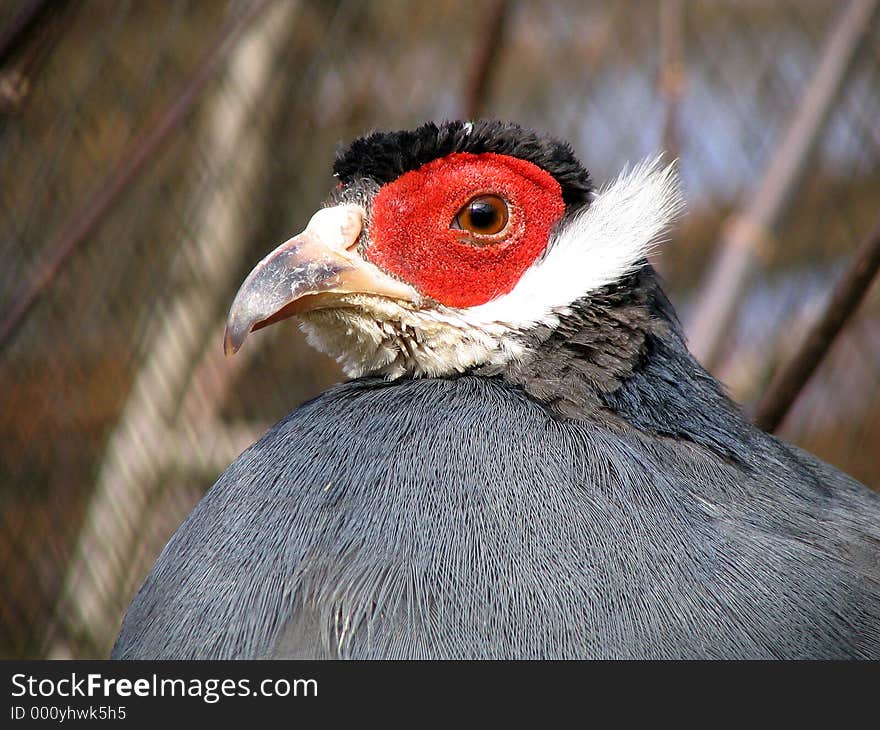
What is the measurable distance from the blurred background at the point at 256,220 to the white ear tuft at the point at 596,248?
2.27m

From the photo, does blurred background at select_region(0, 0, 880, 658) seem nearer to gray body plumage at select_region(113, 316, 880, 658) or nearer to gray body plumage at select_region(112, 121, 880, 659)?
gray body plumage at select_region(112, 121, 880, 659)

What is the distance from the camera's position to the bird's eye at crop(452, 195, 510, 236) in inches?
91.9

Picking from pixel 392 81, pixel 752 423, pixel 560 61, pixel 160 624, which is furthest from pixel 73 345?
pixel 752 423

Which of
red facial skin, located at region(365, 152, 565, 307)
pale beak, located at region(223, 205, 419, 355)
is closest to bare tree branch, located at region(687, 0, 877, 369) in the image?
red facial skin, located at region(365, 152, 565, 307)

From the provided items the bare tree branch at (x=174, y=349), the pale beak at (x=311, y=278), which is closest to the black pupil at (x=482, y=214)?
the pale beak at (x=311, y=278)

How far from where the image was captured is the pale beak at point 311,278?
2.16 meters

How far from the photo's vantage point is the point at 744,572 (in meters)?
1.80

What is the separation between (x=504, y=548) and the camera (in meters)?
1.78

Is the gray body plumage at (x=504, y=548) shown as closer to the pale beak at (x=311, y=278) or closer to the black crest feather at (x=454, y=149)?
the pale beak at (x=311, y=278)

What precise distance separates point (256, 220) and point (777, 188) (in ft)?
9.60

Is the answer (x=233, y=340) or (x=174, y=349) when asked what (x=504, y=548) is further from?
(x=174, y=349)

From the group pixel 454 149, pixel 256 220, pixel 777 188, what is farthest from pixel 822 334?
pixel 256 220

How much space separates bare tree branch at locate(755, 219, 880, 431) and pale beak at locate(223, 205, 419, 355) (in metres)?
1.05

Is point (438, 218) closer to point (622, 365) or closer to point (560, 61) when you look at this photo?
point (622, 365)
